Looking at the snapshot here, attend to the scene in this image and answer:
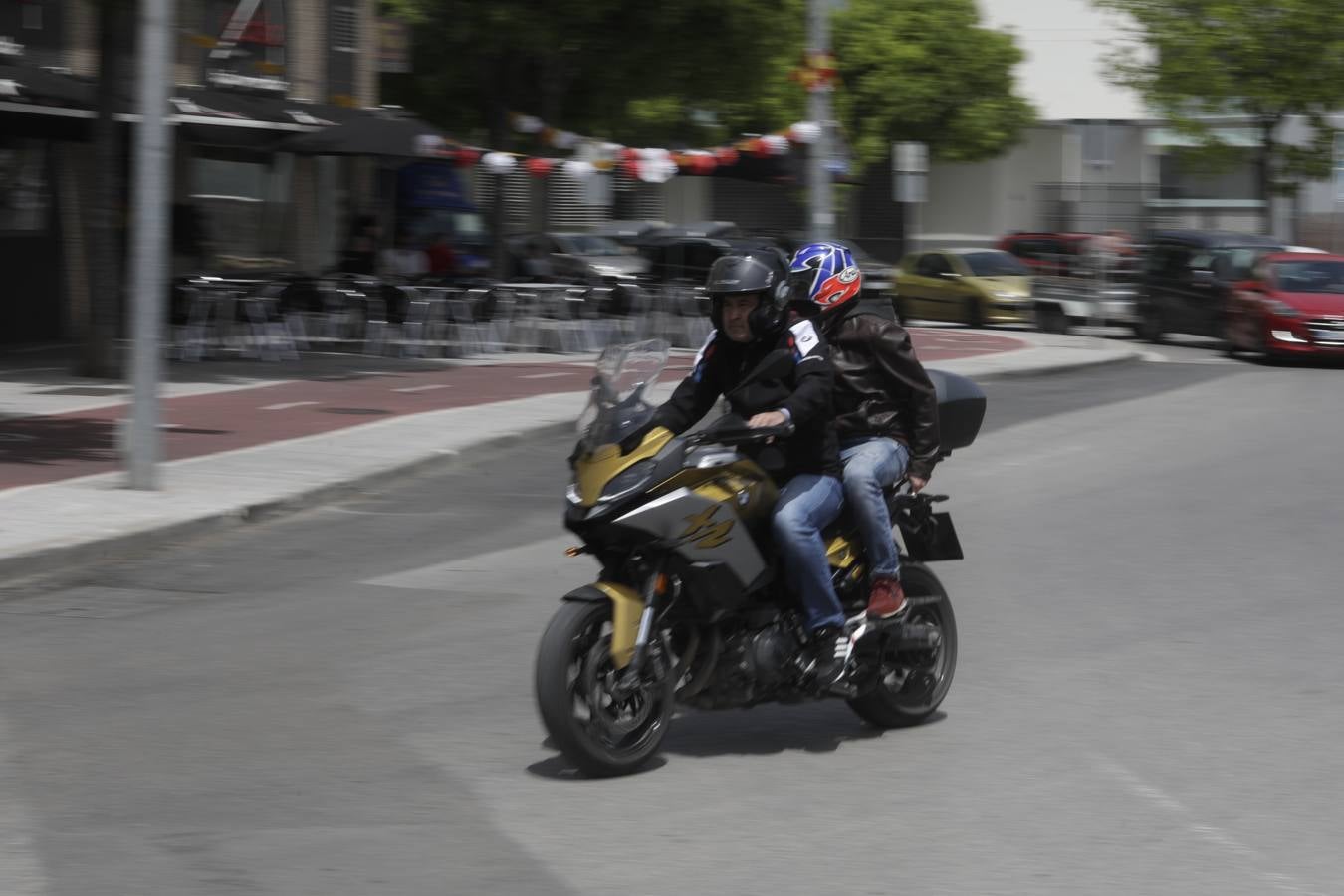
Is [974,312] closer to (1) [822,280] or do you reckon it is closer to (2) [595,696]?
(1) [822,280]

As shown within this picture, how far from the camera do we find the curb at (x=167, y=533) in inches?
370

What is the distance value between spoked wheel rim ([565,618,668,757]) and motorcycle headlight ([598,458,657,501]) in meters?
0.37

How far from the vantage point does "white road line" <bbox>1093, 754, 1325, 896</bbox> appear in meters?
4.81

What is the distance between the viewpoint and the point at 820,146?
22641 millimetres

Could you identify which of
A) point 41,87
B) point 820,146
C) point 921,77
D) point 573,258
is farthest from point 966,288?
point 921,77

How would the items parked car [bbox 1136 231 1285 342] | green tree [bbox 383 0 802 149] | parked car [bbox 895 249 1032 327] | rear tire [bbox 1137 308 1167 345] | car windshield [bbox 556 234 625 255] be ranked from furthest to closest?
car windshield [bbox 556 234 625 255]
parked car [bbox 895 249 1032 327]
rear tire [bbox 1137 308 1167 345]
parked car [bbox 1136 231 1285 342]
green tree [bbox 383 0 802 149]

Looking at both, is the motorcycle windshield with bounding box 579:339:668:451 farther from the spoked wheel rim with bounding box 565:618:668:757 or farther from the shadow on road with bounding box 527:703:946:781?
the shadow on road with bounding box 527:703:946:781

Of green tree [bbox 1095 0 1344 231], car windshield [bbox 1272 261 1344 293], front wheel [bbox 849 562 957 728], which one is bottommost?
front wheel [bbox 849 562 957 728]

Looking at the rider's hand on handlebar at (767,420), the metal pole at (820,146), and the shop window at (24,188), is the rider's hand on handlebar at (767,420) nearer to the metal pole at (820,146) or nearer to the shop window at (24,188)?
the metal pole at (820,146)

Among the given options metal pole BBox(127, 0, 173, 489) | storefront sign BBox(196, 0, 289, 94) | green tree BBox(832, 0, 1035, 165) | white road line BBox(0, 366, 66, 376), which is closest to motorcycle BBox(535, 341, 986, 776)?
metal pole BBox(127, 0, 173, 489)

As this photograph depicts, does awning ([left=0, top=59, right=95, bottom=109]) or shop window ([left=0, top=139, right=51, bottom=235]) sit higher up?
awning ([left=0, top=59, right=95, bottom=109])

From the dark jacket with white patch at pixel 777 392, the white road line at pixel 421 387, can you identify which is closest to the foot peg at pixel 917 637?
the dark jacket with white patch at pixel 777 392

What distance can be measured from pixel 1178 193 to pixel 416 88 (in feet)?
99.6

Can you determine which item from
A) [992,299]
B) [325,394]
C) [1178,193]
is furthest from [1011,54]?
[325,394]
